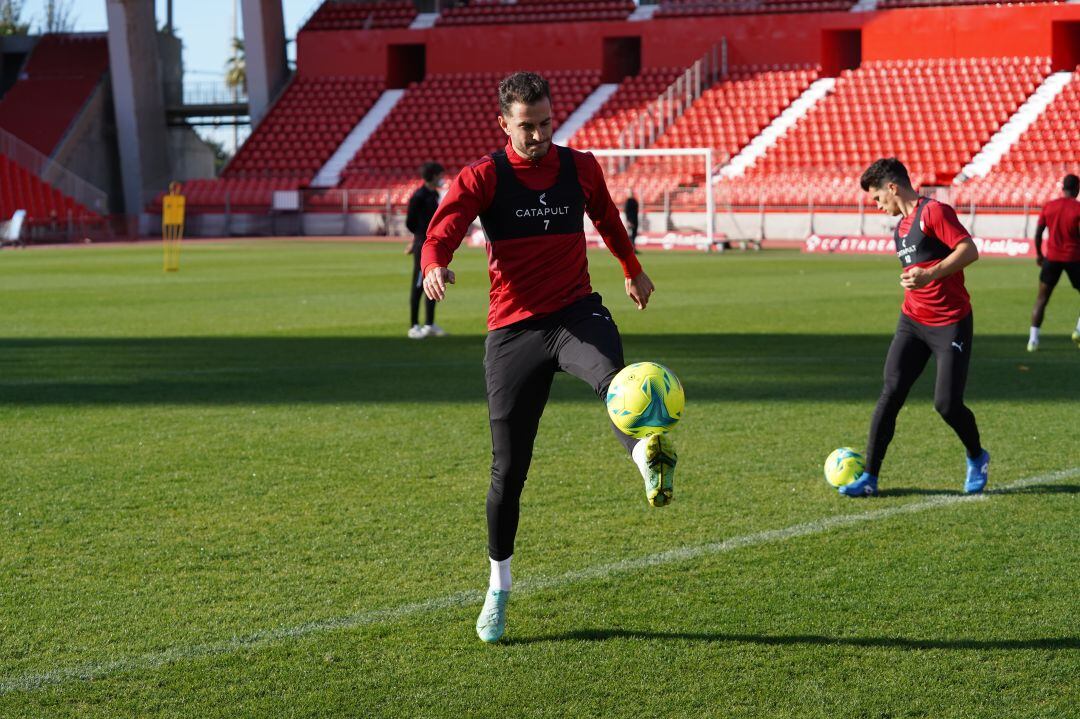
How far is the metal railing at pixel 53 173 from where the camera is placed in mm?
49656

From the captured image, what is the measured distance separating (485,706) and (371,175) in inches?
1815

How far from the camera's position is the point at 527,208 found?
5508 millimetres

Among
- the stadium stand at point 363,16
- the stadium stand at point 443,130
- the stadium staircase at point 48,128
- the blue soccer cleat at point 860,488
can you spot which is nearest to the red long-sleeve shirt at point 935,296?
the blue soccer cleat at point 860,488

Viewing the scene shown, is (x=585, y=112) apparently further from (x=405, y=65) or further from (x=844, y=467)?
(x=844, y=467)

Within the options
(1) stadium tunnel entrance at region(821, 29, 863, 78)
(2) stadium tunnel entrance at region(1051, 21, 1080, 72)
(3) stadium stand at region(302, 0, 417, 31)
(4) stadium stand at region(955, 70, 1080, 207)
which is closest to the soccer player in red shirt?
(4) stadium stand at region(955, 70, 1080, 207)

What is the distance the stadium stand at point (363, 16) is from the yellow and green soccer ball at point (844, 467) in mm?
50189

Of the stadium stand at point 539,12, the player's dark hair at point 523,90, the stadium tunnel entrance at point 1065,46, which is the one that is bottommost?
the player's dark hair at point 523,90

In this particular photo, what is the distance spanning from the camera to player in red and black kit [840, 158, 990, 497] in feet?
25.1

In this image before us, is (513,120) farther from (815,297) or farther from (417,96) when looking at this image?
(417,96)

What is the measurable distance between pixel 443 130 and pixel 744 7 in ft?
37.7

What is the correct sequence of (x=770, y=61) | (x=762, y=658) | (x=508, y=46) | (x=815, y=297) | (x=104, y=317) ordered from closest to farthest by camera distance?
1. (x=762, y=658)
2. (x=104, y=317)
3. (x=815, y=297)
4. (x=770, y=61)
5. (x=508, y=46)

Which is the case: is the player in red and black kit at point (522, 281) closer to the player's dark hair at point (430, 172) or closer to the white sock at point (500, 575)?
→ the white sock at point (500, 575)

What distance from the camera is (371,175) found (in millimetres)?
49750

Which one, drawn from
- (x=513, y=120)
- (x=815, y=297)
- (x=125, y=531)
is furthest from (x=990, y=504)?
(x=815, y=297)
